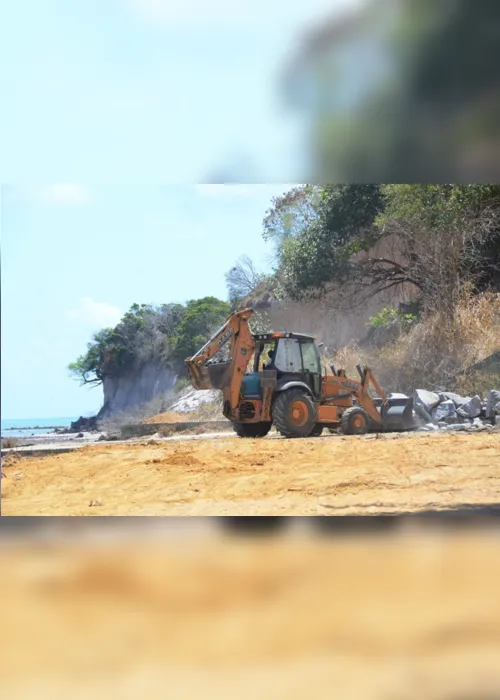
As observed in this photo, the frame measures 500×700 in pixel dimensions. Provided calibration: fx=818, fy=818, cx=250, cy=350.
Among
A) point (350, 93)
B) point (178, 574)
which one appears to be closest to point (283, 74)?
point (350, 93)

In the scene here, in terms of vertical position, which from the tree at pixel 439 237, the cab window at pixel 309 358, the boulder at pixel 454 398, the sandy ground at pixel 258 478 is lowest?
the sandy ground at pixel 258 478

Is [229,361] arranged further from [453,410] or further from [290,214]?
[453,410]

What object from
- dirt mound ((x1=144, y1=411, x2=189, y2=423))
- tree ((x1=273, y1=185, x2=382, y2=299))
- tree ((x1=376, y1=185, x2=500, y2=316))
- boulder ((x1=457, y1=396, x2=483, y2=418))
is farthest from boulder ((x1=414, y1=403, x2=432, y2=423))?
dirt mound ((x1=144, y1=411, x2=189, y2=423))

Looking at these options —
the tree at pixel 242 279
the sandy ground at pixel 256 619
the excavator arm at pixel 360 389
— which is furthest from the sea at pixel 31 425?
the excavator arm at pixel 360 389

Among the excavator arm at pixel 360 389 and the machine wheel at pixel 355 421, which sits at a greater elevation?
the excavator arm at pixel 360 389

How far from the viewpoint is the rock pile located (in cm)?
827

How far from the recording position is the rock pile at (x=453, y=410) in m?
8.27

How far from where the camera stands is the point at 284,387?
26.3 feet

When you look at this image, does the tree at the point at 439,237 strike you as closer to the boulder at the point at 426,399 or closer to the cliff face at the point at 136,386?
the boulder at the point at 426,399

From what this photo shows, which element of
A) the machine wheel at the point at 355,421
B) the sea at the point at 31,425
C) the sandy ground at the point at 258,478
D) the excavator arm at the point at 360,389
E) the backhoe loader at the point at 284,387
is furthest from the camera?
the excavator arm at the point at 360,389

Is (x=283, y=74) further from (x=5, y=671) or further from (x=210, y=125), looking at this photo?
(x=5, y=671)

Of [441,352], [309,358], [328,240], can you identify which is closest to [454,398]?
[441,352]

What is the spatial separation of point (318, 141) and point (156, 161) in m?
1.30

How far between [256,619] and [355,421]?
14.8 ft
